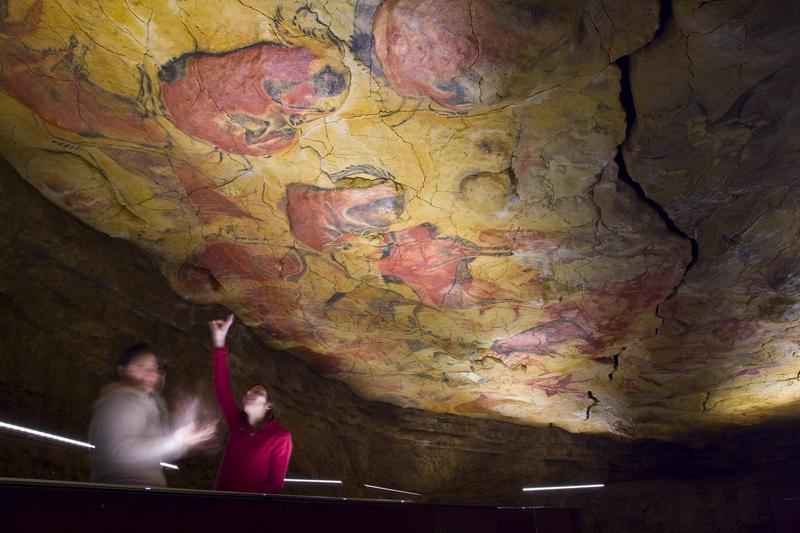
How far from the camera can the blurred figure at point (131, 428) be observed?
1880 millimetres

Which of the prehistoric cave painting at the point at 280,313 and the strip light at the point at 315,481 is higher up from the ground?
the prehistoric cave painting at the point at 280,313

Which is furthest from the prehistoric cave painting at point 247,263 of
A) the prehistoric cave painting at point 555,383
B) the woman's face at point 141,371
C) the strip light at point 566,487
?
the strip light at point 566,487

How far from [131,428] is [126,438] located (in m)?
0.04

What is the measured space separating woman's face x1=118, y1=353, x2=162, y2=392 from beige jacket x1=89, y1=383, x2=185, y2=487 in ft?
0.28

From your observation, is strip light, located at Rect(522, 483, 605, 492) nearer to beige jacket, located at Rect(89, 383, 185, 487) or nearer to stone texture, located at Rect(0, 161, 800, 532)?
stone texture, located at Rect(0, 161, 800, 532)

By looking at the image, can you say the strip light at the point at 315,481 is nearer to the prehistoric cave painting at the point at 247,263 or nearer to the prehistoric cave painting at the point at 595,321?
the prehistoric cave painting at the point at 247,263

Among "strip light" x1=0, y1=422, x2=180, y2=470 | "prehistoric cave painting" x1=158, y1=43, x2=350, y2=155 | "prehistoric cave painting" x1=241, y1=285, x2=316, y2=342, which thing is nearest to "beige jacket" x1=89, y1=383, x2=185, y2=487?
"strip light" x1=0, y1=422, x2=180, y2=470

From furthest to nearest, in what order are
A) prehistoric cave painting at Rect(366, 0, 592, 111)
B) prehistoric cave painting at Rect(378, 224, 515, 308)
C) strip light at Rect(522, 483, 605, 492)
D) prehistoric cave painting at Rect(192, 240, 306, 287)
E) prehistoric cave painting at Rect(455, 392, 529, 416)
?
1. strip light at Rect(522, 483, 605, 492)
2. prehistoric cave painting at Rect(455, 392, 529, 416)
3. prehistoric cave painting at Rect(192, 240, 306, 287)
4. prehistoric cave painting at Rect(378, 224, 515, 308)
5. prehistoric cave painting at Rect(366, 0, 592, 111)

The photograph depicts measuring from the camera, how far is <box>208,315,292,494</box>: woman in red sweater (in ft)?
8.14

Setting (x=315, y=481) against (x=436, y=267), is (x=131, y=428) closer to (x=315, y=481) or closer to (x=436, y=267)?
(x=436, y=267)

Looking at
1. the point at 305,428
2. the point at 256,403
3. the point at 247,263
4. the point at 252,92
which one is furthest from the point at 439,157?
the point at 305,428

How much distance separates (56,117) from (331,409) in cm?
454

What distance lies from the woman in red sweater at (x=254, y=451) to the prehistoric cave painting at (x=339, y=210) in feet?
4.16

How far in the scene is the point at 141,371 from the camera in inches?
85.7
